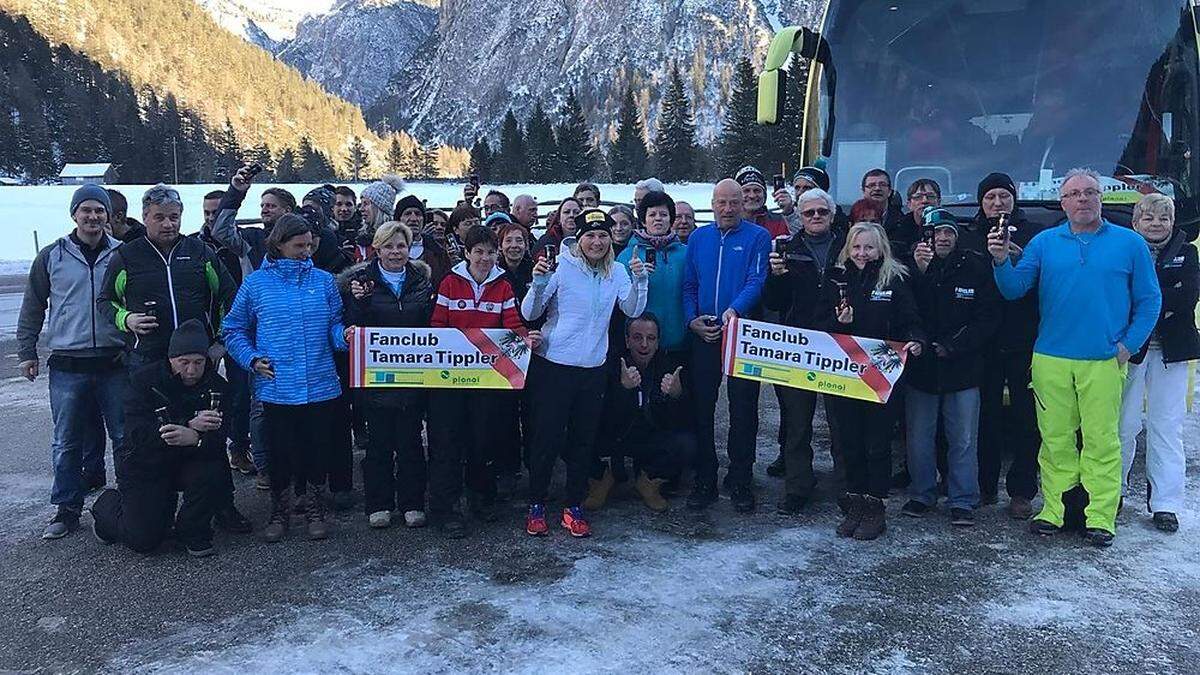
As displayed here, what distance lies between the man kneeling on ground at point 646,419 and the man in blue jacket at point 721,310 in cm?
17

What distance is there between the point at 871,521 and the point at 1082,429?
1.30 metres

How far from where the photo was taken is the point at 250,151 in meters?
112

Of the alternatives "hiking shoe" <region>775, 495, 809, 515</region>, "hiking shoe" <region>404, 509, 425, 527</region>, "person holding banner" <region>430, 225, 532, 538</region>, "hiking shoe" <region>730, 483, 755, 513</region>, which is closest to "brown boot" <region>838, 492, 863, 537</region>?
"hiking shoe" <region>775, 495, 809, 515</region>

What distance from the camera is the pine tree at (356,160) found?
128712mm

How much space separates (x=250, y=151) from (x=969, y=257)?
120 metres

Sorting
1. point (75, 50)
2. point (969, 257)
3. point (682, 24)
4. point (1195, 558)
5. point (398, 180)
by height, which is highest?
point (682, 24)

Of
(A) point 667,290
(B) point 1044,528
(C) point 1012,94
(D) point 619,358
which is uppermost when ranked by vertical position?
(C) point 1012,94

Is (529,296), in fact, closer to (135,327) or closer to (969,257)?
(135,327)

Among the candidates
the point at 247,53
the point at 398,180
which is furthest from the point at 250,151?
the point at 398,180

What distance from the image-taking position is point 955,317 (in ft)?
16.7

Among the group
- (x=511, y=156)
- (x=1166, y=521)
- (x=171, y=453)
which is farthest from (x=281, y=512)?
(x=511, y=156)

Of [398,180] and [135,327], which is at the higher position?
[398,180]

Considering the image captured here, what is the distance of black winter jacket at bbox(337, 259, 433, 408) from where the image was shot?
5.09 m

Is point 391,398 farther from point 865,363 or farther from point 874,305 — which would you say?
point 874,305
